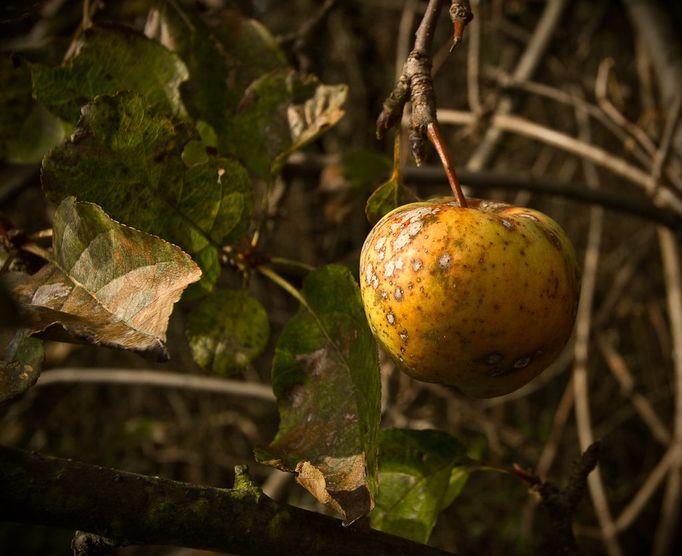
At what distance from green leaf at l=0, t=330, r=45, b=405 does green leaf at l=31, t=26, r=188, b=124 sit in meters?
0.28

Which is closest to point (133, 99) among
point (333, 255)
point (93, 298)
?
point (93, 298)

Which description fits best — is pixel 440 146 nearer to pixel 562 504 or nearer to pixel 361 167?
pixel 562 504

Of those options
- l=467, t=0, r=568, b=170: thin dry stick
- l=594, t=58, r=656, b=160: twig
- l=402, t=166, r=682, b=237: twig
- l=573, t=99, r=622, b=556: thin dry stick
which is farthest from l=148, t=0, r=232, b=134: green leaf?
l=573, t=99, r=622, b=556: thin dry stick

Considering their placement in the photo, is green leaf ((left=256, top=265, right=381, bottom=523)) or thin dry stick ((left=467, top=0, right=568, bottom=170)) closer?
green leaf ((left=256, top=265, right=381, bottom=523))

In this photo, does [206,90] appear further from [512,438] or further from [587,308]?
[512,438]

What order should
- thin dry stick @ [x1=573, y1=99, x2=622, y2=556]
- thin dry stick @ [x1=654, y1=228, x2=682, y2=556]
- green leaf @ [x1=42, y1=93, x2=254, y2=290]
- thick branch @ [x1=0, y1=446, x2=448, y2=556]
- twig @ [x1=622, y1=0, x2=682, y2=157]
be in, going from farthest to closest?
thin dry stick @ [x1=573, y1=99, x2=622, y2=556] < thin dry stick @ [x1=654, y1=228, x2=682, y2=556] < twig @ [x1=622, y1=0, x2=682, y2=157] < green leaf @ [x1=42, y1=93, x2=254, y2=290] < thick branch @ [x1=0, y1=446, x2=448, y2=556]

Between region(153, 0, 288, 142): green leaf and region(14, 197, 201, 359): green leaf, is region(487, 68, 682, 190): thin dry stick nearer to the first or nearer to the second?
region(153, 0, 288, 142): green leaf

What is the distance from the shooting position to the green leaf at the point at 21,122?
2.94ft

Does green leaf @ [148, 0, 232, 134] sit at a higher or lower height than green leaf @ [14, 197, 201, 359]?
higher

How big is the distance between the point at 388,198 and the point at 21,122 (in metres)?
0.55

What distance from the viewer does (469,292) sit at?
0.50 meters

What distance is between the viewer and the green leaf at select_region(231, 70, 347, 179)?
2.55ft

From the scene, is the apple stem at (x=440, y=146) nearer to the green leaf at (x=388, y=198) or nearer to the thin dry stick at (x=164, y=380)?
the green leaf at (x=388, y=198)

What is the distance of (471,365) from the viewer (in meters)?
0.53
